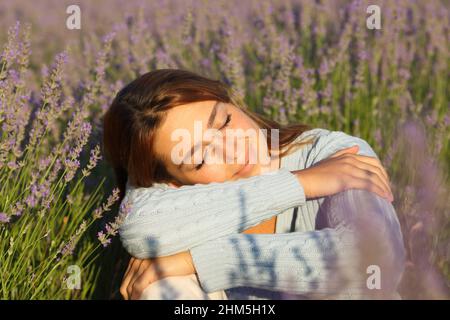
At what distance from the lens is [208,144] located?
83.9 inches

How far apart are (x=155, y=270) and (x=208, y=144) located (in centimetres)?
41

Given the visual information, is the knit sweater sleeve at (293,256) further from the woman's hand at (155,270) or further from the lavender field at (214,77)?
the lavender field at (214,77)

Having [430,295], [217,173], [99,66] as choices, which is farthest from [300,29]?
[430,295]

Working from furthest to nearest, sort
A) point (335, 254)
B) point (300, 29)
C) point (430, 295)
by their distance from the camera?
point (300, 29) → point (335, 254) → point (430, 295)

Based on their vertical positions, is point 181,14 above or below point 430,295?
above

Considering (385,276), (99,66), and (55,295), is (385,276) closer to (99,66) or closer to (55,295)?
(55,295)

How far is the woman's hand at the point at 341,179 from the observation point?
203cm

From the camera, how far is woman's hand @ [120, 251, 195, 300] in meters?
1.94

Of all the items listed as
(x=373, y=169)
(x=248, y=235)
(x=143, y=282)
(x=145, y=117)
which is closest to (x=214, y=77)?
(x=145, y=117)

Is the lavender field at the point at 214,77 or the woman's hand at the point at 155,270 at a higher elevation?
the lavender field at the point at 214,77

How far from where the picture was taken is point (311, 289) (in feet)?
6.32

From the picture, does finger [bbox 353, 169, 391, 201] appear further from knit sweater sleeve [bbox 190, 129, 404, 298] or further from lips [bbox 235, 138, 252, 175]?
lips [bbox 235, 138, 252, 175]

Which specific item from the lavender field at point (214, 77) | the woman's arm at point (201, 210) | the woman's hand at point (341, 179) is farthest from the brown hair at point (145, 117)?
the woman's hand at point (341, 179)

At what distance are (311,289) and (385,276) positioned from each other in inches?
9.6
